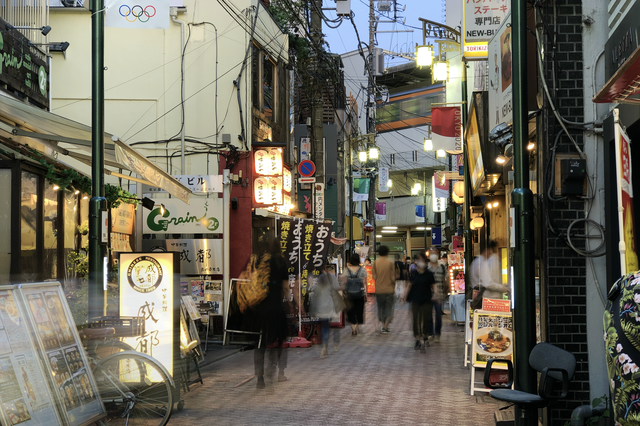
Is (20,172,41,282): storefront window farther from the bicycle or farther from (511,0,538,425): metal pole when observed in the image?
(511,0,538,425): metal pole

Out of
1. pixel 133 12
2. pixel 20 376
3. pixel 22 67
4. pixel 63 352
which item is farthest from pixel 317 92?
pixel 20 376

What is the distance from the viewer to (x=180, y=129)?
19.3 meters

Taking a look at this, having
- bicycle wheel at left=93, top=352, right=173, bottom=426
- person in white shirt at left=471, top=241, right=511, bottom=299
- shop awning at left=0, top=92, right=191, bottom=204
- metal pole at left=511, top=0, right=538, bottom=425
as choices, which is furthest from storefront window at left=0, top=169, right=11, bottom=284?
person in white shirt at left=471, top=241, right=511, bottom=299

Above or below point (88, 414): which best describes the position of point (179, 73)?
above

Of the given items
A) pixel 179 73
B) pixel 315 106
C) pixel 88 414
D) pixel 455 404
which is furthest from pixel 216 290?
pixel 315 106

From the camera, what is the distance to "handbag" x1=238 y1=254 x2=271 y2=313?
973 cm

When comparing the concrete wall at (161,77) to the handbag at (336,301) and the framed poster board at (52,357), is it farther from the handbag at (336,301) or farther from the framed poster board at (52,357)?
the framed poster board at (52,357)

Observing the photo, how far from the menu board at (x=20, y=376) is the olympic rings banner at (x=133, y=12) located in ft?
14.4

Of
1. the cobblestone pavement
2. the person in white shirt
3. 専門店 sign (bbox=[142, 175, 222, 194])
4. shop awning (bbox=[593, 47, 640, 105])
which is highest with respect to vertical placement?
専門店 sign (bbox=[142, 175, 222, 194])

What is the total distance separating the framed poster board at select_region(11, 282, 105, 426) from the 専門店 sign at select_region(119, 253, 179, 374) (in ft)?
7.89

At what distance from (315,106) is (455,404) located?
73.9ft

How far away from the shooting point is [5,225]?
1027cm

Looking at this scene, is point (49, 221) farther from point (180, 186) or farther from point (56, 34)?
point (56, 34)

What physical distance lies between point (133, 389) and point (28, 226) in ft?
16.9
